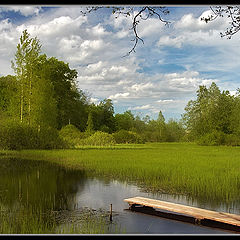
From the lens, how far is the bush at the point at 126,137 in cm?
1908

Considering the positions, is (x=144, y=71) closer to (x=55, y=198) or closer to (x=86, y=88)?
(x=55, y=198)

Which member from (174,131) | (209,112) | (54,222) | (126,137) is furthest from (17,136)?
(209,112)

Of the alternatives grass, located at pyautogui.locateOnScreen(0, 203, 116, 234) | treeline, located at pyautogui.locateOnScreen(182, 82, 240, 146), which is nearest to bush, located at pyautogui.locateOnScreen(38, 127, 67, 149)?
grass, located at pyautogui.locateOnScreen(0, 203, 116, 234)

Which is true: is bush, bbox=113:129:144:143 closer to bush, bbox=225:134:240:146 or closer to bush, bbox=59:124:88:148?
bush, bbox=59:124:88:148

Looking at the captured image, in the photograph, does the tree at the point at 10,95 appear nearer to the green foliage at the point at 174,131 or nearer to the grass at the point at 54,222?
the green foliage at the point at 174,131

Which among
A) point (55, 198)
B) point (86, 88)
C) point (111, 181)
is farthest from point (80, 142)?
point (55, 198)

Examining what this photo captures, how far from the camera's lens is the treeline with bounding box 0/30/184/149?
1641cm

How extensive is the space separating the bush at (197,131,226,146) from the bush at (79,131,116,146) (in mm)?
10790

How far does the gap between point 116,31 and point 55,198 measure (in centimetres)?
381

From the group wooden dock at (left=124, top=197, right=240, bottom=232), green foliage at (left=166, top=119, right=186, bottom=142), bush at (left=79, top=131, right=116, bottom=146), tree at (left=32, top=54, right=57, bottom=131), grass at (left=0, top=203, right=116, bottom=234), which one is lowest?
grass at (left=0, top=203, right=116, bottom=234)

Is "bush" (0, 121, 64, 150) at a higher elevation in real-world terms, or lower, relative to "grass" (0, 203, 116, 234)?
higher

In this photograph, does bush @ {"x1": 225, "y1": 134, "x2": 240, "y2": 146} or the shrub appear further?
bush @ {"x1": 225, "y1": 134, "x2": 240, "y2": 146}

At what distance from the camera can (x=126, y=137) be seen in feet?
64.6

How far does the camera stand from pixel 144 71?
6594 mm
